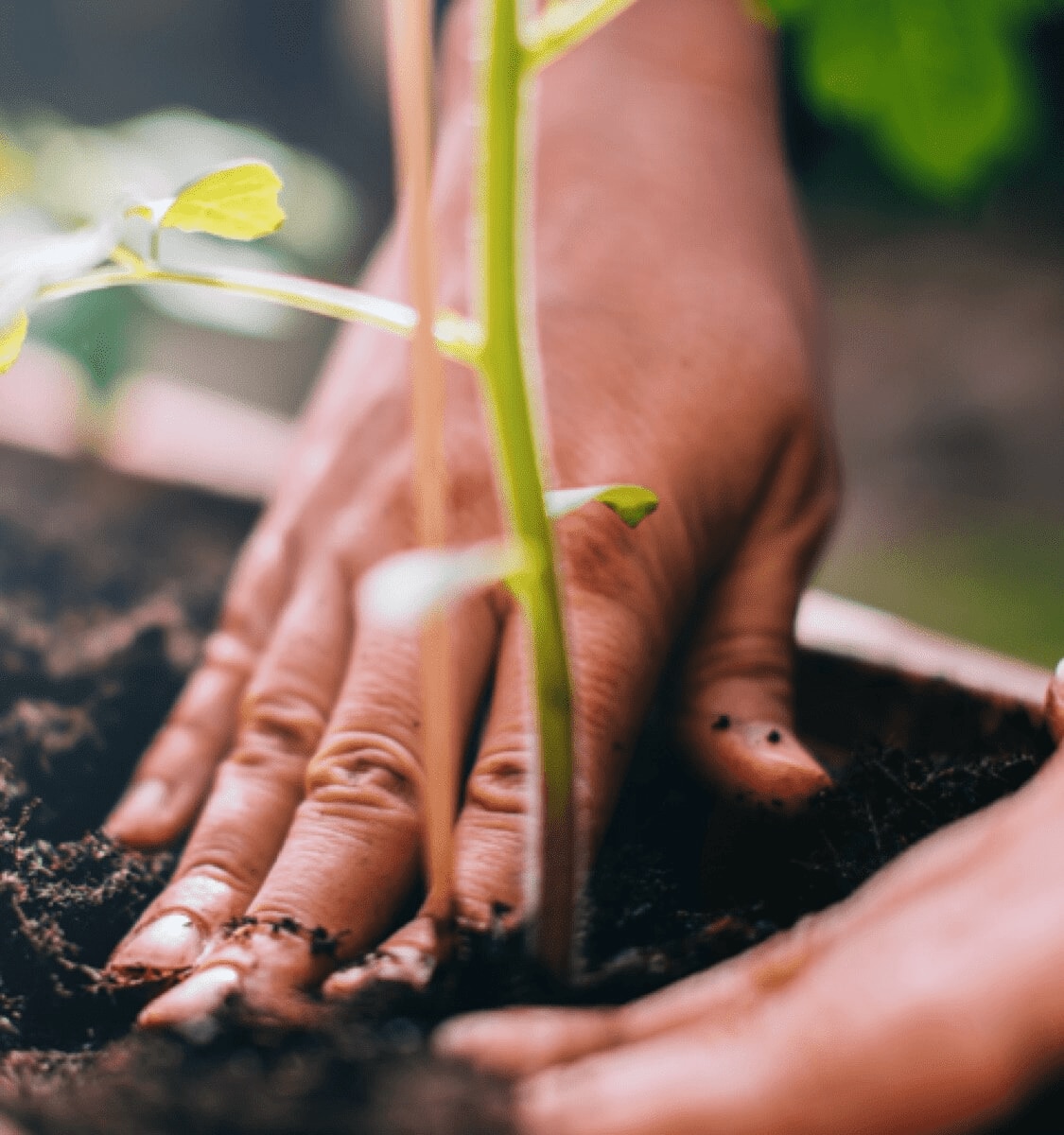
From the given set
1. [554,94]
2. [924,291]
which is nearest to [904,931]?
[554,94]

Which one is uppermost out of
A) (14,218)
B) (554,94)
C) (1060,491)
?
(554,94)

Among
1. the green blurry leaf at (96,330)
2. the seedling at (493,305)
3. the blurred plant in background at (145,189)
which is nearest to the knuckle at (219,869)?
the seedling at (493,305)

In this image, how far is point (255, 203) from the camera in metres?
0.47

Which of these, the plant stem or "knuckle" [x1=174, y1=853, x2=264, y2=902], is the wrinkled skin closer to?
"knuckle" [x1=174, y1=853, x2=264, y2=902]

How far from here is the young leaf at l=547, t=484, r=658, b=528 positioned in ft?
1.50

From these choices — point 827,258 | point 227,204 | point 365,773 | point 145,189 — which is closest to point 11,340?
point 227,204

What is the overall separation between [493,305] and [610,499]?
120 mm

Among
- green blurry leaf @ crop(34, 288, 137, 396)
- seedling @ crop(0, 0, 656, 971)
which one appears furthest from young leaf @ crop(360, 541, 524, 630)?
green blurry leaf @ crop(34, 288, 137, 396)

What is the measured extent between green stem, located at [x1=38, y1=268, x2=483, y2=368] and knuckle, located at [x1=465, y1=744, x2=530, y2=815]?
30 centimetres

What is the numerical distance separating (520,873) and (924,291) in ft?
→ 7.51

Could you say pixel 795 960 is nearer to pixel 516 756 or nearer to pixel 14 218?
pixel 516 756

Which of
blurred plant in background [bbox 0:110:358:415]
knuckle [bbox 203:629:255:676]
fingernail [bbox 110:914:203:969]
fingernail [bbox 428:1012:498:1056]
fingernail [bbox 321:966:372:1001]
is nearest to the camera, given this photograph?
fingernail [bbox 428:1012:498:1056]

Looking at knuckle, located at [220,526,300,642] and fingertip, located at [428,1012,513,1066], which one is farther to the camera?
knuckle, located at [220,526,300,642]

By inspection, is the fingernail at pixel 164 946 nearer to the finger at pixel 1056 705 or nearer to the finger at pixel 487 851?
the finger at pixel 487 851
